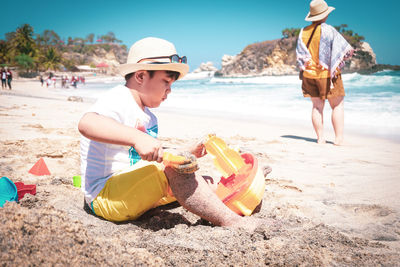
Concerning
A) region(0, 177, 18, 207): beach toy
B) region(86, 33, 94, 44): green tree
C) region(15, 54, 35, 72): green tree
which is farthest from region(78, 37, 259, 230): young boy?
region(86, 33, 94, 44): green tree

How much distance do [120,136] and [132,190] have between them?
34 centimetres

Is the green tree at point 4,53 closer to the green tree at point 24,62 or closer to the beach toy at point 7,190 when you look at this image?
the green tree at point 24,62

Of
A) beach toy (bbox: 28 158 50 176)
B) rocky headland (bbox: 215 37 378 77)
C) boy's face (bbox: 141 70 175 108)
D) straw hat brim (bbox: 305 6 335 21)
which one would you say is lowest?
beach toy (bbox: 28 158 50 176)

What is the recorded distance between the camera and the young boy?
143cm

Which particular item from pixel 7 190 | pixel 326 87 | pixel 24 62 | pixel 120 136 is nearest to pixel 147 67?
pixel 120 136

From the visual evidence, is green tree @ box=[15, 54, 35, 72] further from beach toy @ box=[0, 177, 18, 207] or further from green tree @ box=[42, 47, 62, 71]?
beach toy @ box=[0, 177, 18, 207]

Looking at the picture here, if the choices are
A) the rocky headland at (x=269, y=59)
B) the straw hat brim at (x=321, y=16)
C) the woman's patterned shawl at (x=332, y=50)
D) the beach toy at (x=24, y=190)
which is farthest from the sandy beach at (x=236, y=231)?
the rocky headland at (x=269, y=59)

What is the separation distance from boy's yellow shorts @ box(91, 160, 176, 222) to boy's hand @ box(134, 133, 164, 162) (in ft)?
0.71

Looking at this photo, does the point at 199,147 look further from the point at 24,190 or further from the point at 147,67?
the point at 24,190

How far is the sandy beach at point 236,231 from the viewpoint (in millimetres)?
1069

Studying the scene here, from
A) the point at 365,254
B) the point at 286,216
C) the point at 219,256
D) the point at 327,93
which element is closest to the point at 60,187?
the point at 219,256

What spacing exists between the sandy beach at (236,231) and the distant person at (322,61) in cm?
72

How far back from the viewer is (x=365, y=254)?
1290 millimetres

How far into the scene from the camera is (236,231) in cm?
149
